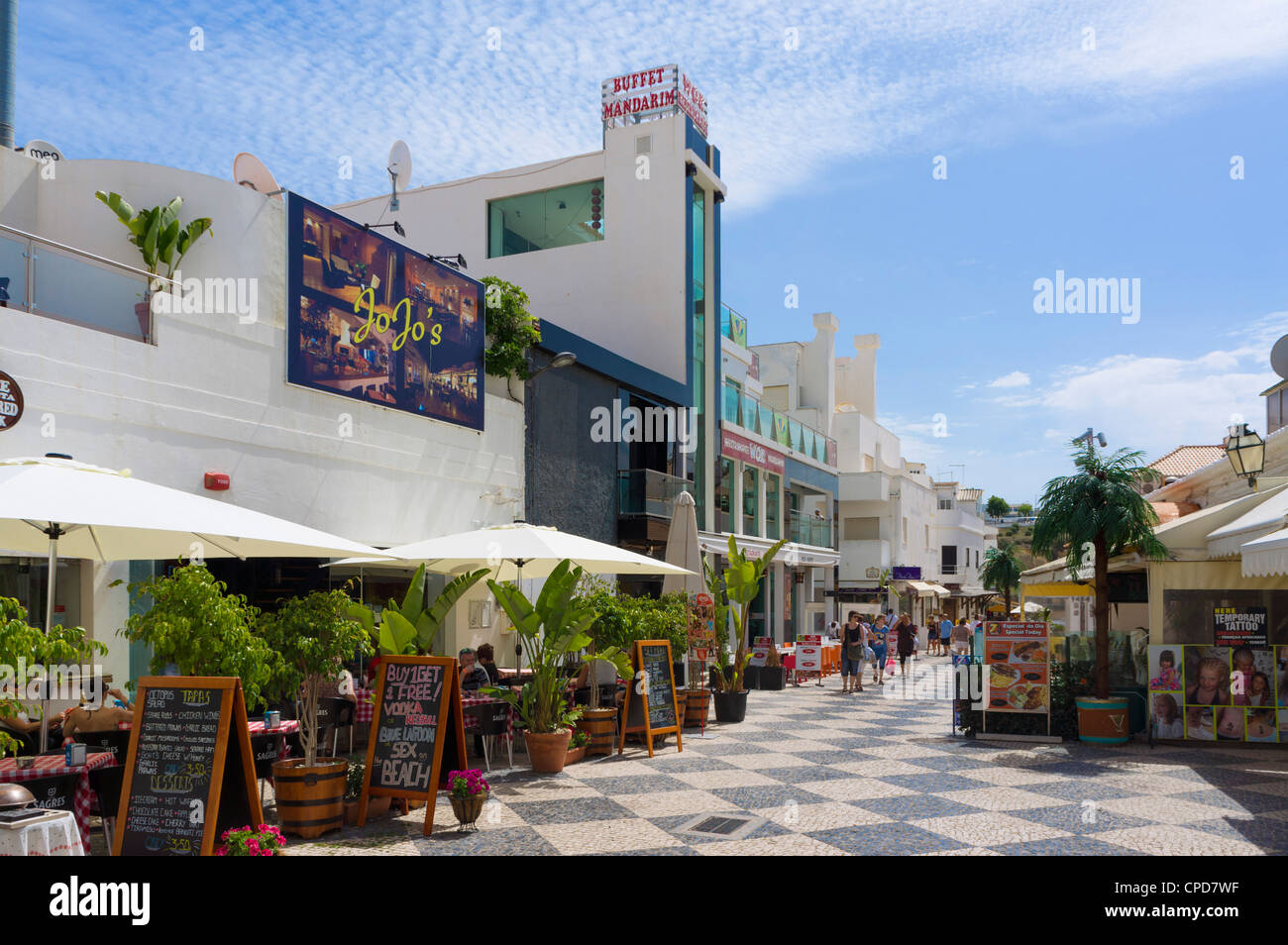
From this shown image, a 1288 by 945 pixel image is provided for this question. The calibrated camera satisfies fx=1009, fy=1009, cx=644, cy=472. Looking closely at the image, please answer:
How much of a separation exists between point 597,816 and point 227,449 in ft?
20.7

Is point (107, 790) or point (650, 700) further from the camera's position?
point (650, 700)

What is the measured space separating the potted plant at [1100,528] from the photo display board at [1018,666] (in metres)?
0.54

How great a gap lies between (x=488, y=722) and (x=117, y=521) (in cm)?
460

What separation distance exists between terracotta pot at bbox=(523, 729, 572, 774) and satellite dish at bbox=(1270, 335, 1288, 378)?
11.2m

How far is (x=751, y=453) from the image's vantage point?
28.4 meters

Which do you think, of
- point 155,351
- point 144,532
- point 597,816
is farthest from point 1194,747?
point 155,351

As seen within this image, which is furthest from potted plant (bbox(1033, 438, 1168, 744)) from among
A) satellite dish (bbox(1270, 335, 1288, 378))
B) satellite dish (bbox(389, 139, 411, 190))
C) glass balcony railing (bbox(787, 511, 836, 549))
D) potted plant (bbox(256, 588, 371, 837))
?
glass balcony railing (bbox(787, 511, 836, 549))

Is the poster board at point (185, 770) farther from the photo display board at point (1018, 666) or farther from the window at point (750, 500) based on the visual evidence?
the window at point (750, 500)

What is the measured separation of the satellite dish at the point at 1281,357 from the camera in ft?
45.9

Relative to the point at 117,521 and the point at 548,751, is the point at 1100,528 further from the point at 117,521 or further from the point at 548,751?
the point at 117,521

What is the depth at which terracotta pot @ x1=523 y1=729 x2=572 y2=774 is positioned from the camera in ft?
32.9
